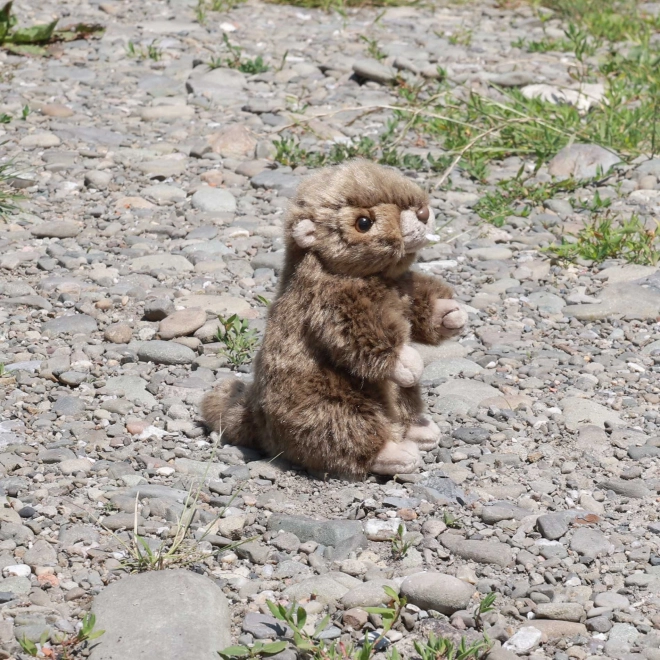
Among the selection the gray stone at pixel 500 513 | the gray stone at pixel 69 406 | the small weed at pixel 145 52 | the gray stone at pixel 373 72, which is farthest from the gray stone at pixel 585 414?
the small weed at pixel 145 52

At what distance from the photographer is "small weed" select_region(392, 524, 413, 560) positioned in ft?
12.6

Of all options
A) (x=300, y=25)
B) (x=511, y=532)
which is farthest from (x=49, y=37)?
(x=511, y=532)

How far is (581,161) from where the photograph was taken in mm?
7473

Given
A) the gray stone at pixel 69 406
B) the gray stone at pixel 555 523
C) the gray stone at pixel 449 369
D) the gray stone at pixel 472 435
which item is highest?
the gray stone at pixel 555 523

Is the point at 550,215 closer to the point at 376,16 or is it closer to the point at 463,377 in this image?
the point at 463,377

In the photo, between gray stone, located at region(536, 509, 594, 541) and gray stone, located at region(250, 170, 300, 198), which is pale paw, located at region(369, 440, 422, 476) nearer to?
gray stone, located at region(536, 509, 594, 541)

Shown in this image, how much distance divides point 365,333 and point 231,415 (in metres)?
0.82

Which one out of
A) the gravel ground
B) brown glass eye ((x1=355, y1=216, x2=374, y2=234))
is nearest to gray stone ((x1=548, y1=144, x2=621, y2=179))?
the gravel ground

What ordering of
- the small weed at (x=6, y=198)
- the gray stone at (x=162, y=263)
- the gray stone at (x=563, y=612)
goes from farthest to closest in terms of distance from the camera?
the small weed at (x=6, y=198) → the gray stone at (x=162, y=263) → the gray stone at (x=563, y=612)

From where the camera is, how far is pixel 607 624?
347 centimetres

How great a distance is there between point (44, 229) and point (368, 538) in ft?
11.0

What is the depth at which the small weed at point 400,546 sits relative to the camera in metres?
3.84

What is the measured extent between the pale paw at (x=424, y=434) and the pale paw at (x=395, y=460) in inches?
6.8

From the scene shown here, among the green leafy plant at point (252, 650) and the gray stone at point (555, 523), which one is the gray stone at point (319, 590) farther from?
the gray stone at point (555, 523)
